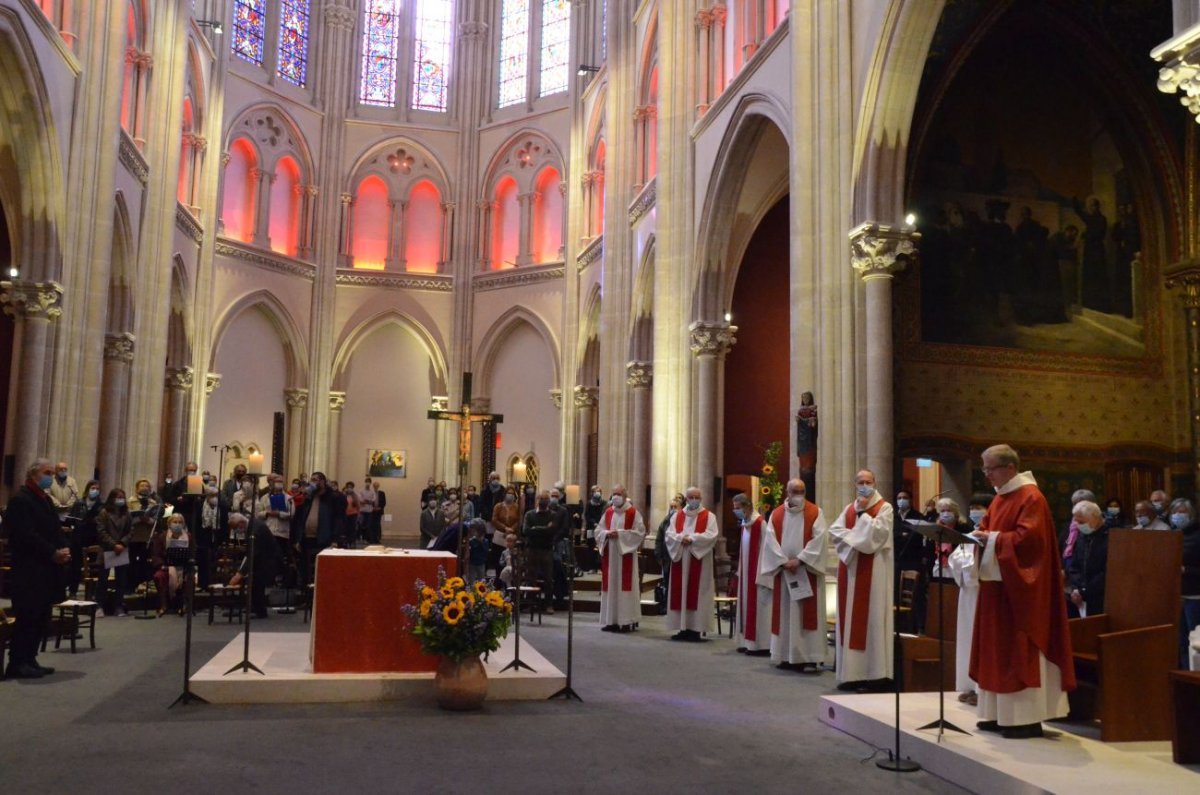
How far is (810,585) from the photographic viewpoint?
33.8 feet

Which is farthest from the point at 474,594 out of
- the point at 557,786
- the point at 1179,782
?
the point at 1179,782

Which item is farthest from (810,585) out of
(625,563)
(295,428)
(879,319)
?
(295,428)

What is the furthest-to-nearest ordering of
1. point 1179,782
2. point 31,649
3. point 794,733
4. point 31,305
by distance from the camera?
1. point 31,305
2. point 31,649
3. point 794,733
4. point 1179,782

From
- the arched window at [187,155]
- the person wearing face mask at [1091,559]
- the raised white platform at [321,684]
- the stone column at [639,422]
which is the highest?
the arched window at [187,155]

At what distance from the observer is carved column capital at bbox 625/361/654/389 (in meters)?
22.8

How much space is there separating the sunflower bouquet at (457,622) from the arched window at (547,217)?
24.3 metres

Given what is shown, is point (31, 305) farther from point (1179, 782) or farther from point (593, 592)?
point (1179, 782)

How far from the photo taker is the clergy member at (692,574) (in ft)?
40.1

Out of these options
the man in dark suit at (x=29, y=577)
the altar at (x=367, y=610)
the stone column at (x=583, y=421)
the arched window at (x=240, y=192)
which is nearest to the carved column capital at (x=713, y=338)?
the stone column at (x=583, y=421)

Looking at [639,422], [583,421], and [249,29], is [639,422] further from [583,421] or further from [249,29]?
[249,29]

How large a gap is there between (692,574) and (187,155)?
764 inches

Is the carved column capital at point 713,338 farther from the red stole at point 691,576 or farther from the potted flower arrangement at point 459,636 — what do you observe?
the potted flower arrangement at point 459,636

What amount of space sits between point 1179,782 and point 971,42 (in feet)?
41.1

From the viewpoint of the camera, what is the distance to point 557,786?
5699 millimetres
